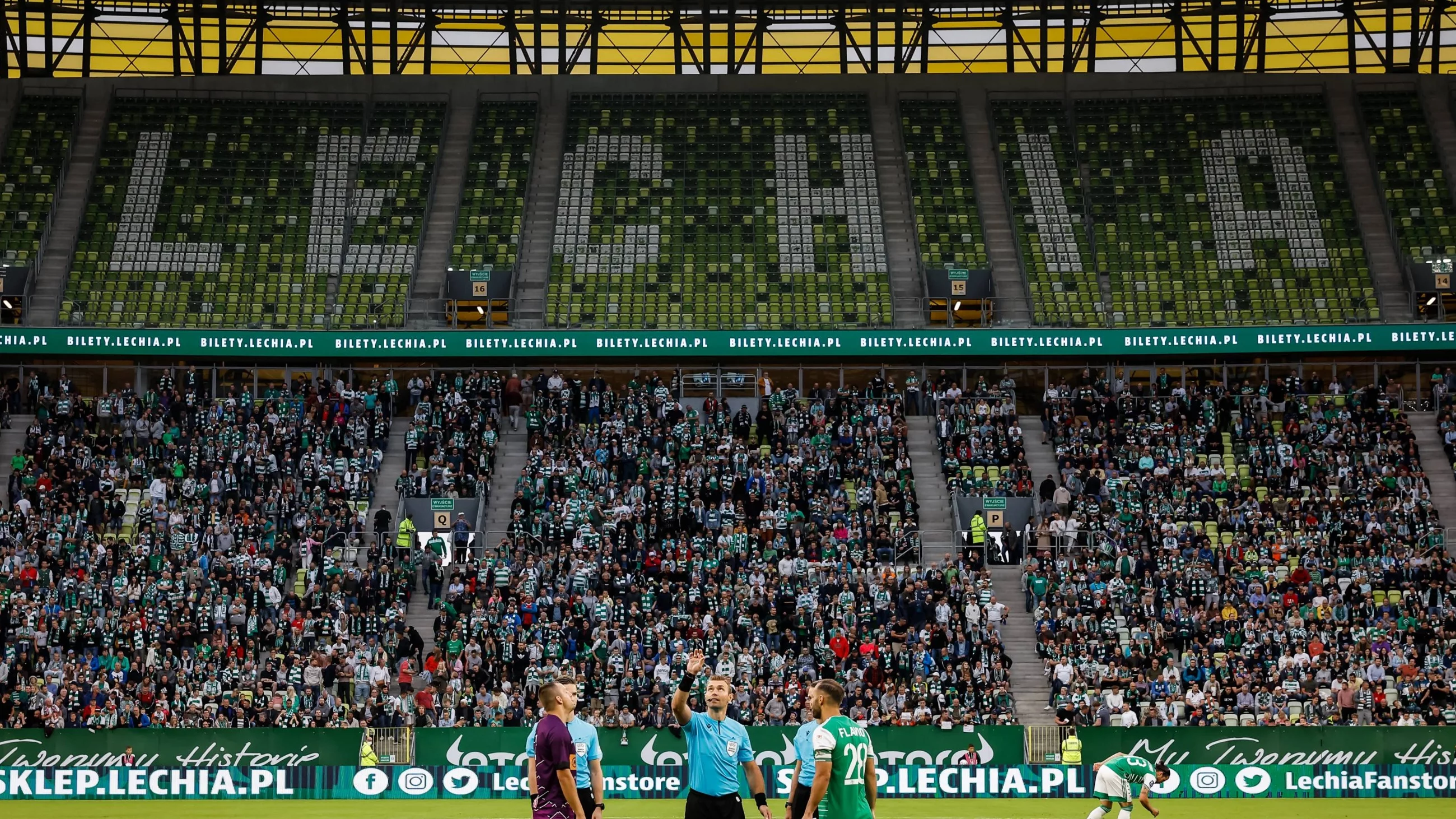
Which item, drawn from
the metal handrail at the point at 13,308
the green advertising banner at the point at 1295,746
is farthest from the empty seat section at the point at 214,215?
the green advertising banner at the point at 1295,746

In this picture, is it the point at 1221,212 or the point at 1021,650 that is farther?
the point at 1221,212

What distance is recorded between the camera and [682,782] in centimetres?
2955

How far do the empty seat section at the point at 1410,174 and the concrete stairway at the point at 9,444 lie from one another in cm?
3932

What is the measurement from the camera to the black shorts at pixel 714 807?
14.0 metres

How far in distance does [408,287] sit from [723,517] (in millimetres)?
15176

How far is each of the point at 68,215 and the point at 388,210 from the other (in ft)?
31.6

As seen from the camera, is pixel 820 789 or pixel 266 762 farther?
pixel 266 762

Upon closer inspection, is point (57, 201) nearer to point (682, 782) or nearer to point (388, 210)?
point (388, 210)

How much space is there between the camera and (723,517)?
4072 cm

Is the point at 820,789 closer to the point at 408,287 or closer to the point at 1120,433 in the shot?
the point at 1120,433

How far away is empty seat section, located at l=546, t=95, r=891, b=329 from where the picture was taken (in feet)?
166

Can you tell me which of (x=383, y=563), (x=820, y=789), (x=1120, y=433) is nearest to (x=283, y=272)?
(x=383, y=563)

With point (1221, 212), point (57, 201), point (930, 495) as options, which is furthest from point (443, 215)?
point (1221, 212)

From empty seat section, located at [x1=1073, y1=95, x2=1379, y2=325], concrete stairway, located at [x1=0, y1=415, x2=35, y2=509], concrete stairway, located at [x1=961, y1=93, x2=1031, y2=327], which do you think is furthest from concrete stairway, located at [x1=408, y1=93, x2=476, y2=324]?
empty seat section, located at [x1=1073, y1=95, x2=1379, y2=325]
